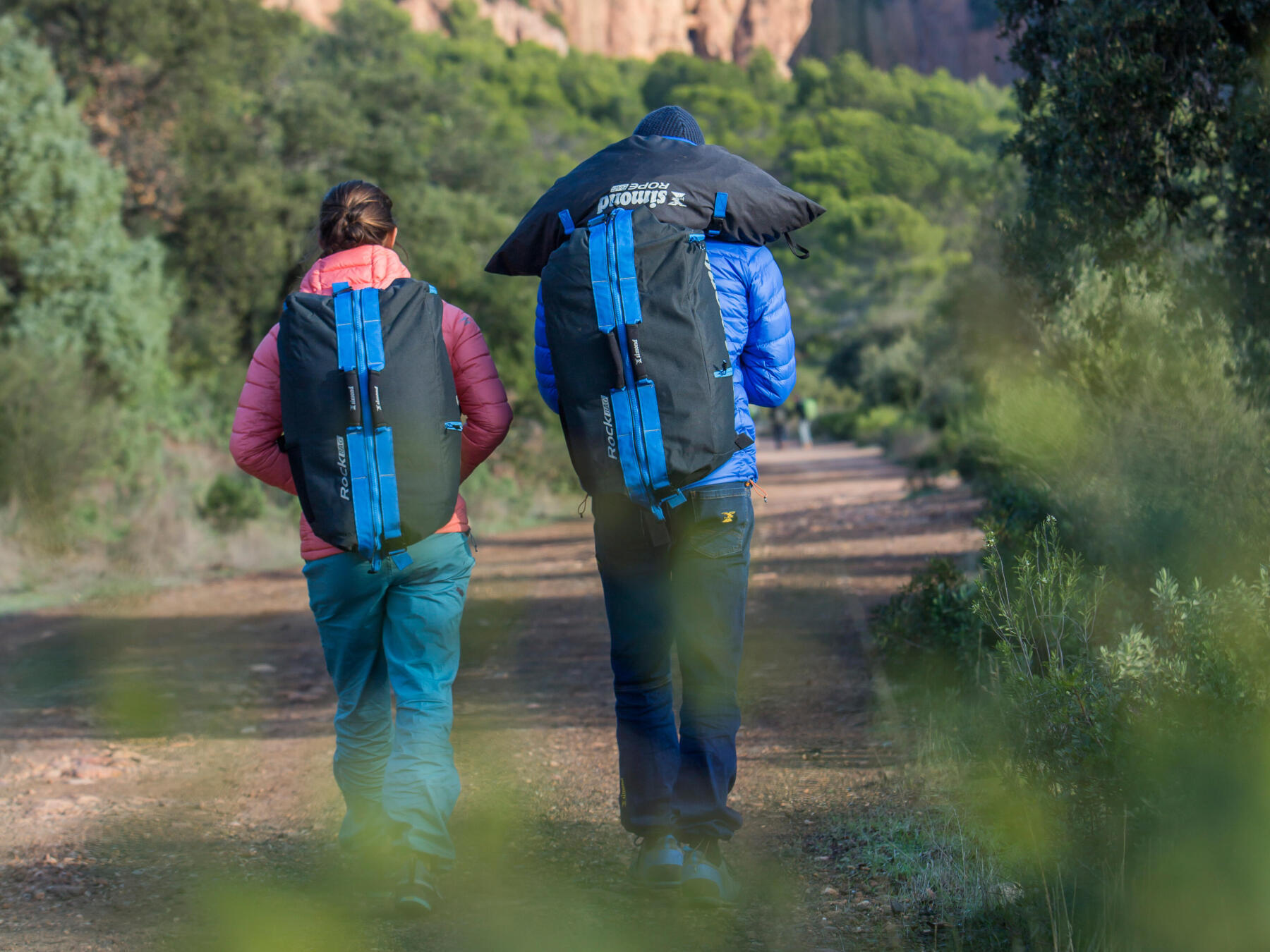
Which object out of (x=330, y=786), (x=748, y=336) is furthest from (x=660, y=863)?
(x=330, y=786)

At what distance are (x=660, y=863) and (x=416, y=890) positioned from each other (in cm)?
69

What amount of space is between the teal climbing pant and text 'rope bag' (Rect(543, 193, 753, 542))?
2.20 ft

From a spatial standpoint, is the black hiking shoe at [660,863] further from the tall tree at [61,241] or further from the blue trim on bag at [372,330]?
the tall tree at [61,241]

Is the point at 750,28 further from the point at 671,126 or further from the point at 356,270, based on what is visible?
the point at 356,270

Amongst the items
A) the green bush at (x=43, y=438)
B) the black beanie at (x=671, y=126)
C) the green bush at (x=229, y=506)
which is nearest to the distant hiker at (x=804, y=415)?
the green bush at (x=229, y=506)

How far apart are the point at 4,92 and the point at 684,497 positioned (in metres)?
16.4

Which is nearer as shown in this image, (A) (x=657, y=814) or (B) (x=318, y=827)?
(A) (x=657, y=814)

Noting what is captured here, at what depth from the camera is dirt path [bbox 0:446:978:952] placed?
3531 mm

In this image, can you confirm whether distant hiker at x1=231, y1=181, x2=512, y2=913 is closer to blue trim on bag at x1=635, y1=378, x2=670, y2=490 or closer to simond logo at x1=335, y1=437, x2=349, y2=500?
simond logo at x1=335, y1=437, x2=349, y2=500

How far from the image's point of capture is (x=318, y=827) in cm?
462

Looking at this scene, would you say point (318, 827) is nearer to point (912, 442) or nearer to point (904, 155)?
point (912, 442)

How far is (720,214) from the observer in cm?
352

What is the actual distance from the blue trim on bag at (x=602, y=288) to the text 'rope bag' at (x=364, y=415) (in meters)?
0.53

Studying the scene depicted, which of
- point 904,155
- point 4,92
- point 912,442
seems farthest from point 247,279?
point 904,155
